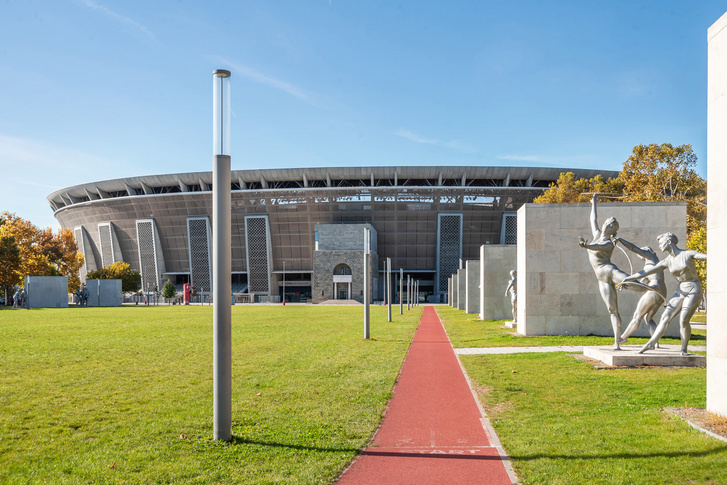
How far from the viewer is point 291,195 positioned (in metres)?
88.5

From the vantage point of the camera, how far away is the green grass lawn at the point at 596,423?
5723 millimetres

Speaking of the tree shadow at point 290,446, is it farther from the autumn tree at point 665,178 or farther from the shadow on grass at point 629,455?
the autumn tree at point 665,178

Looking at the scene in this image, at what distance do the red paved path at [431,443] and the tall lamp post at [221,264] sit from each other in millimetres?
1934

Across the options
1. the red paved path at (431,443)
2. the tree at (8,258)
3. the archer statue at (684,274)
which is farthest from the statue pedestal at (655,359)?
the tree at (8,258)

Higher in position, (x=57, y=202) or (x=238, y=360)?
(x=57, y=202)

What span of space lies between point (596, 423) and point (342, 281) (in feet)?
271

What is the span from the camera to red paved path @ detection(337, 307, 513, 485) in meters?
5.82

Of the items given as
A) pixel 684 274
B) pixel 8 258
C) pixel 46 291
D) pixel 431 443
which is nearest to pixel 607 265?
pixel 684 274

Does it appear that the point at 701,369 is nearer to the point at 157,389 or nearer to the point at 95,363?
the point at 157,389

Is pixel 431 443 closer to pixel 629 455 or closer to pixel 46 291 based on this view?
pixel 629 455

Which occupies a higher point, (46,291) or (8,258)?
(8,258)

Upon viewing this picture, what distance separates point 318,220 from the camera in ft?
301

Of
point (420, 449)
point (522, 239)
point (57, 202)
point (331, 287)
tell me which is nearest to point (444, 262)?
point (331, 287)

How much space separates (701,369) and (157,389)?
11.6 metres
